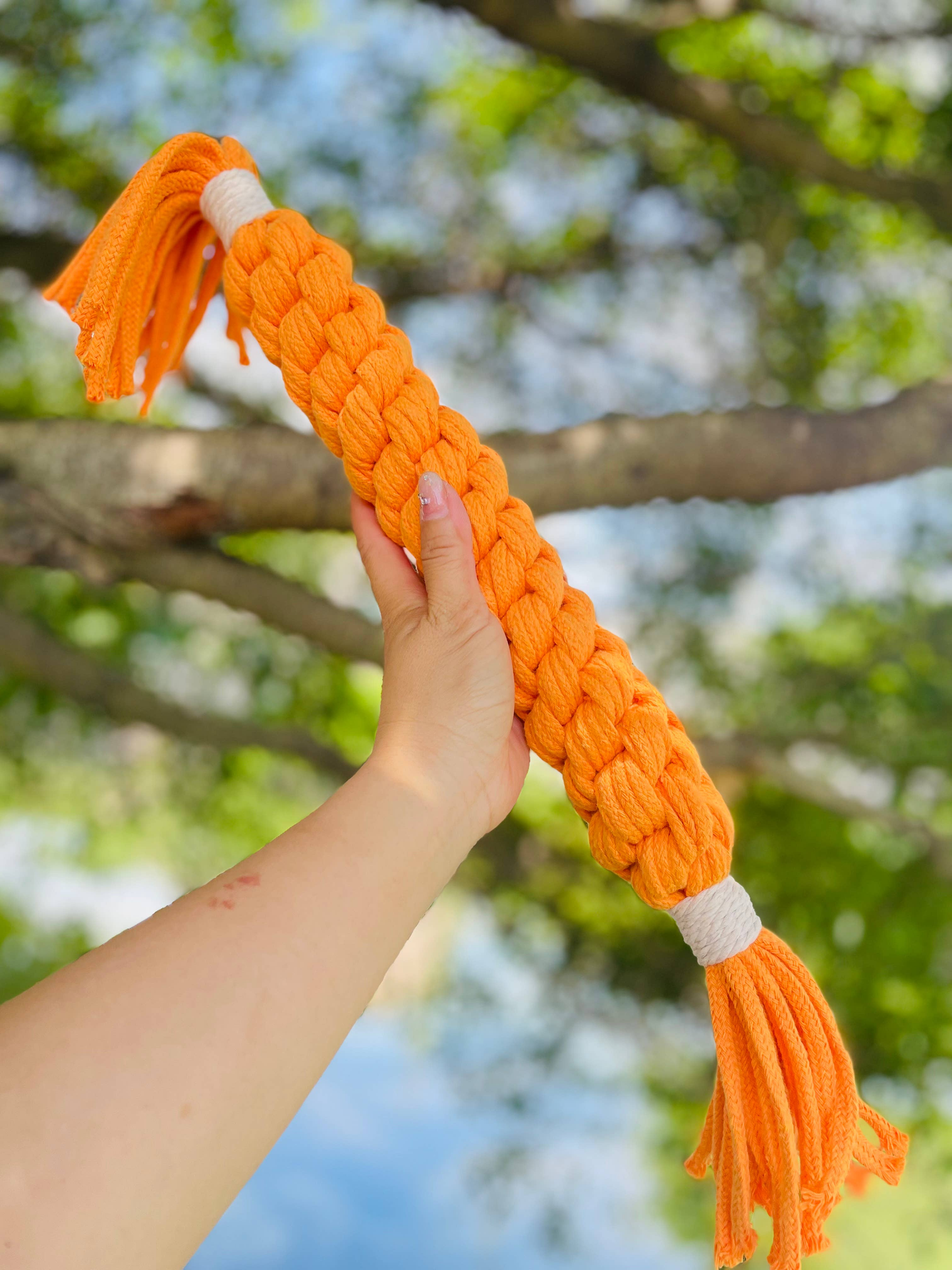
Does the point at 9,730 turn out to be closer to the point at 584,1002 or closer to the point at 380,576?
the point at 584,1002

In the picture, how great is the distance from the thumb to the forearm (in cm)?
19

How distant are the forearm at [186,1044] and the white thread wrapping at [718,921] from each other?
0.23m

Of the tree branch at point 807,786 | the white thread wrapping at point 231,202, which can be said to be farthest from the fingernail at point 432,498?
the tree branch at point 807,786

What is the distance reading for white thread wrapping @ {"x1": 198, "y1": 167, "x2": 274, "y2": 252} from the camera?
822 mm

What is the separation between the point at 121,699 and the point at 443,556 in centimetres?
130

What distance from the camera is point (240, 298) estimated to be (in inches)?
32.0

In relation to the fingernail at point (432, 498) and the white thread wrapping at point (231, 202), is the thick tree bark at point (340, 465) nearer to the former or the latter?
the white thread wrapping at point (231, 202)

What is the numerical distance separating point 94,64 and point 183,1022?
2.05m

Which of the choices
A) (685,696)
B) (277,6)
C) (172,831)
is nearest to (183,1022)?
(685,696)

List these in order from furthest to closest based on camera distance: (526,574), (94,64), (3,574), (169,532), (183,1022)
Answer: (3,574) → (94,64) → (169,532) → (526,574) → (183,1022)

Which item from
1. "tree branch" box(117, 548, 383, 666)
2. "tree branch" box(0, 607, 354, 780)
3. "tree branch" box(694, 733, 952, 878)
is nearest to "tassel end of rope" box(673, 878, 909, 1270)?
"tree branch" box(117, 548, 383, 666)

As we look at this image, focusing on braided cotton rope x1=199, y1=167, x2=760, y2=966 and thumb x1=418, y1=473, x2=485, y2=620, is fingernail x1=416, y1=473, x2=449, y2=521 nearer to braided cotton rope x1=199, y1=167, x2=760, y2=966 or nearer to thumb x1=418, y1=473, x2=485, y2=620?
thumb x1=418, y1=473, x2=485, y2=620

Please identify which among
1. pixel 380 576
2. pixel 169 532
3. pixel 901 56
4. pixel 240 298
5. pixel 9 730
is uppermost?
pixel 901 56

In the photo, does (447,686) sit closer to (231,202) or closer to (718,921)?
(718,921)
